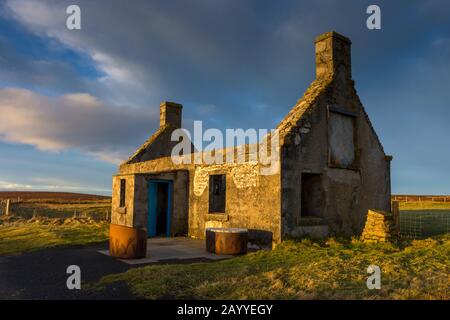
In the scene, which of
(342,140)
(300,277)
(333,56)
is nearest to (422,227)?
(342,140)

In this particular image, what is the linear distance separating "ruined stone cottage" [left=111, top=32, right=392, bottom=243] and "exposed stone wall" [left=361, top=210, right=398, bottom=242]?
115 centimetres

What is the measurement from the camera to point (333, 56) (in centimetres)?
1344

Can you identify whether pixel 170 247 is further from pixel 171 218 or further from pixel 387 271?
pixel 387 271

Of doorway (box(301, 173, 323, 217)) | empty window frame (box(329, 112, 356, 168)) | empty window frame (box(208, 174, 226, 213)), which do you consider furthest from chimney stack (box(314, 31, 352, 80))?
empty window frame (box(208, 174, 226, 213))

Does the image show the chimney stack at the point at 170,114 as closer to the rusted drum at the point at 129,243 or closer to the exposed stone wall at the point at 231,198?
the exposed stone wall at the point at 231,198

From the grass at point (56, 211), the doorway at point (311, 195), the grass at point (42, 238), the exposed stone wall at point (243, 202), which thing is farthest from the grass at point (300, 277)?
the grass at point (56, 211)

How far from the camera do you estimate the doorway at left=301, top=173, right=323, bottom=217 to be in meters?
12.1

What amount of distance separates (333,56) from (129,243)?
955cm

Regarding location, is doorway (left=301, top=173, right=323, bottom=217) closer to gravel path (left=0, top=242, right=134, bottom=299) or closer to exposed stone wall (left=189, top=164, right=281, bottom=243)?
exposed stone wall (left=189, top=164, right=281, bottom=243)

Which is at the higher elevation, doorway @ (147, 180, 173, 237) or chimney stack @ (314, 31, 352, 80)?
chimney stack @ (314, 31, 352, 80)

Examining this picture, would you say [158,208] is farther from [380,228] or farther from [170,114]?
[380,228]

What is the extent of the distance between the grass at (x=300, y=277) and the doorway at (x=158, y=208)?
625cm
